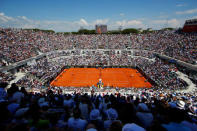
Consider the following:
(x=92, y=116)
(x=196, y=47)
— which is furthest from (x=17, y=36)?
(x=196, y=47)

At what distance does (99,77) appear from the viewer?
35.8 m

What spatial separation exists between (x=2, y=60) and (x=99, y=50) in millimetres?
37850

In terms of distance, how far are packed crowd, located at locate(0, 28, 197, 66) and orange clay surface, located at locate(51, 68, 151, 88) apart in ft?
41.5

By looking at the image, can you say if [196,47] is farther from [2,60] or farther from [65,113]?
[2,60]

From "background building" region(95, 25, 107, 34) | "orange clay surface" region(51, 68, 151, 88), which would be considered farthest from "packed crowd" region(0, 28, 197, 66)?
"background building" region(95, 25, 107, 34)

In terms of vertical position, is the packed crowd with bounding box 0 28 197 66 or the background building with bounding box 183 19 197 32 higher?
the background building with bounding box 183 19 197 32

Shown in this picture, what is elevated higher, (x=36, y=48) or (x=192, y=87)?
(x=36, y=48)

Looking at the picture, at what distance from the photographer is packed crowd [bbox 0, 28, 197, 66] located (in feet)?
113

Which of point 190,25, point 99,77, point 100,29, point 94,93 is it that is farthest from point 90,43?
point 94,93

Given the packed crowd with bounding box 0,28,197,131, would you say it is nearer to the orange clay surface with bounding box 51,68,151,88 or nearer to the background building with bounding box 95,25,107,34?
the orange clay surface with bounding box 51,68,151,88

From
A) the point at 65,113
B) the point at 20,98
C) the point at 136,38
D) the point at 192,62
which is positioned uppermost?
the point at 136,38

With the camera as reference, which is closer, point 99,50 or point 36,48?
point 36,48

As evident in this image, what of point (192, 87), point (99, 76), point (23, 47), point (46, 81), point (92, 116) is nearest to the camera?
point (92, 116)

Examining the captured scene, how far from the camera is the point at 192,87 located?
70.7 ft
